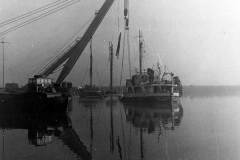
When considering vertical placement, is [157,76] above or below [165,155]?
above

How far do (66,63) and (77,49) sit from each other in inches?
91.3

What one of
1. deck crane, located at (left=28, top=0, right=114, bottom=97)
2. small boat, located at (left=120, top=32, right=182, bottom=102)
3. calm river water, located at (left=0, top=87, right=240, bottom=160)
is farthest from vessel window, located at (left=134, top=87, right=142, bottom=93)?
calm river water, located at (left=0, top=87, right=240, bottom=160)

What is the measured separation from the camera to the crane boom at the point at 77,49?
3512 cm

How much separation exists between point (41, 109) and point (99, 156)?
2283cm

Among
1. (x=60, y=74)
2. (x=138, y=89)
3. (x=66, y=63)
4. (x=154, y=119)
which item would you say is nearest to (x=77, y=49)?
(x=66, y=63)

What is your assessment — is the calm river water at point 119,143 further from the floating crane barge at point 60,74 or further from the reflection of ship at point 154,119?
the floating crane barge at point 60,74

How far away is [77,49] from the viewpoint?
38.0 meters

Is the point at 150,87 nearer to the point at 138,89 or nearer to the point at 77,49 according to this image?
the point at 138,89

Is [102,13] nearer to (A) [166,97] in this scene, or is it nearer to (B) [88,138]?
(B) [88,138]

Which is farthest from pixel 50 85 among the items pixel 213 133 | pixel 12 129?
pixel 213 133

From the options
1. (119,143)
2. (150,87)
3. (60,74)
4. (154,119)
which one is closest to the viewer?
(119,143)

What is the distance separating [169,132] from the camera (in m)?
23.7

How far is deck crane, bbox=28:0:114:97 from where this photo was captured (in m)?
35.9

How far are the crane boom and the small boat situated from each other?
2050cm
